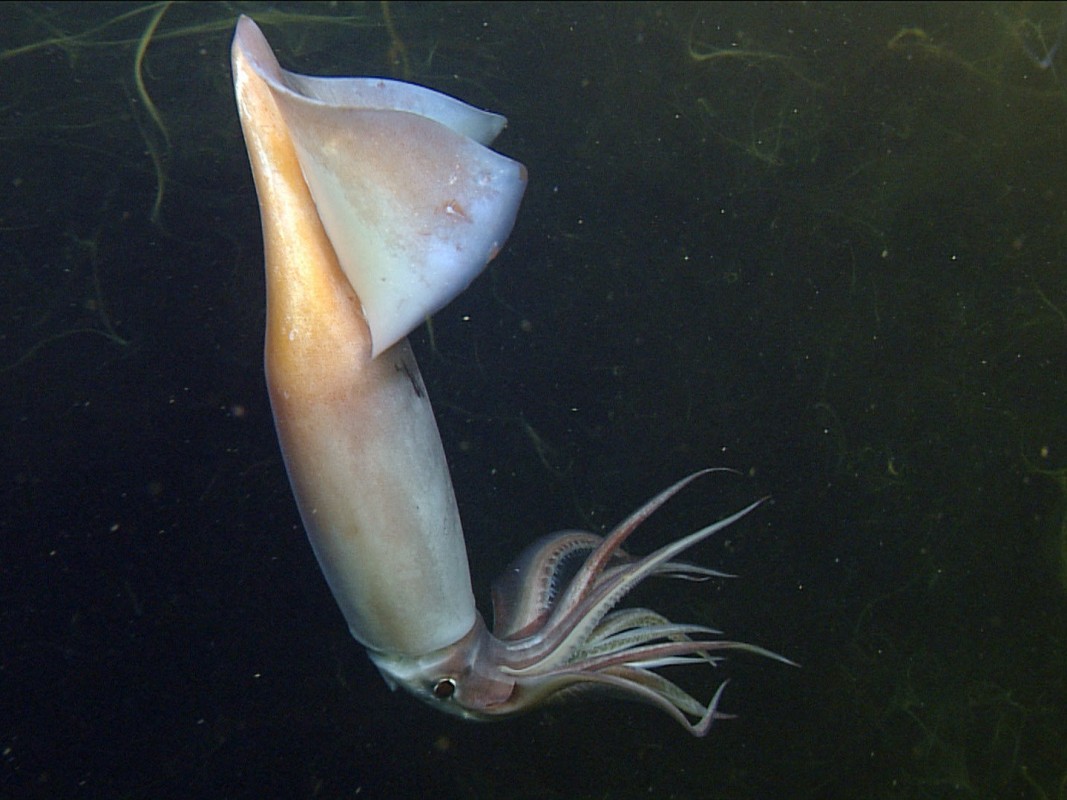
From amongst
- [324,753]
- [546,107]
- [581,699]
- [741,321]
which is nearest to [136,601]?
[324,753]

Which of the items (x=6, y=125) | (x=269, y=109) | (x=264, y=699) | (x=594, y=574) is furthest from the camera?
(x=264, y=699)

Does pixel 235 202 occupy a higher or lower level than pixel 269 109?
lower

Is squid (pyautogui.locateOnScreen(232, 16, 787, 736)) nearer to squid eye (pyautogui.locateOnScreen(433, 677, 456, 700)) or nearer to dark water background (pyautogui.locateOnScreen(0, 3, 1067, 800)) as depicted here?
squid eye (pyautogui.locateOnScreen(433, 677, 456, 700))

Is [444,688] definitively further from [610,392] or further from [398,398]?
[610,392]

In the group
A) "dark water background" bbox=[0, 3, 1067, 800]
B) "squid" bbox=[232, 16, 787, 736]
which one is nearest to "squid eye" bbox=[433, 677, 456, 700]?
"squid" bbox=[232, 16, 787, 736]

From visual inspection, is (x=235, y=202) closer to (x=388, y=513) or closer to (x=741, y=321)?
(x=388, y=513)

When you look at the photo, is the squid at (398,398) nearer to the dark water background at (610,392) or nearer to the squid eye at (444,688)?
the squid eye at (444,688)
